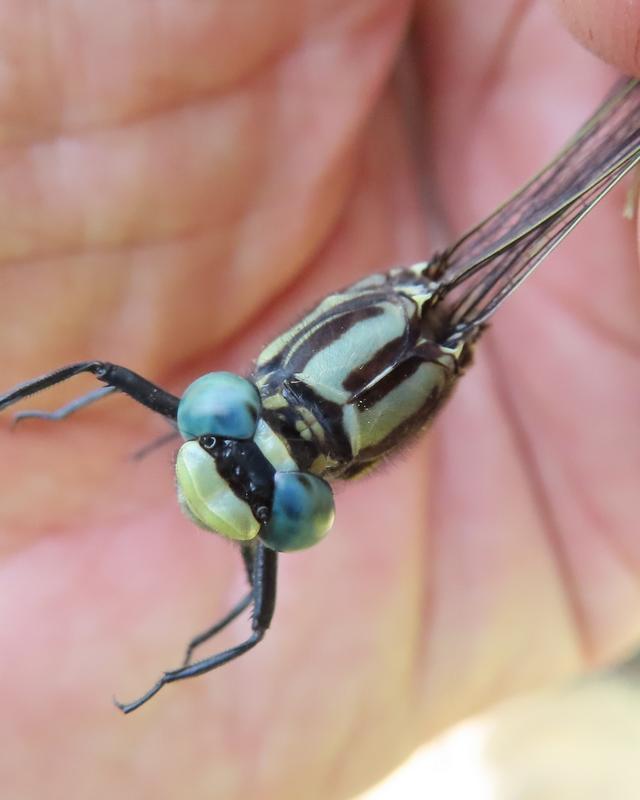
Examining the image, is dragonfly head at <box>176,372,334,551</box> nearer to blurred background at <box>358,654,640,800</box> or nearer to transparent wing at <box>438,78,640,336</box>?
transparent wing at <box>438,78,640,336</box>

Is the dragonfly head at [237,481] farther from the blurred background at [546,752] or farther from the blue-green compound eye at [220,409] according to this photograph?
the blurred background at [546,752]

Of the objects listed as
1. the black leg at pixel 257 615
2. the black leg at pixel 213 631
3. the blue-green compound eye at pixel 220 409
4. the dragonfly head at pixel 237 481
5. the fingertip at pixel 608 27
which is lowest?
the black leg at pixel 257 615

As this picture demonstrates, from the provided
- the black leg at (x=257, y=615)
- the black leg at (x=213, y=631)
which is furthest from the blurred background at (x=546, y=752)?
the black leg at (x=257, y=615)

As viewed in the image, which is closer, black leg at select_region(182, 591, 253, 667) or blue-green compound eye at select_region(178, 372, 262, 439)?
blue-green compound eye at select_region(178, 372, 262, 439)

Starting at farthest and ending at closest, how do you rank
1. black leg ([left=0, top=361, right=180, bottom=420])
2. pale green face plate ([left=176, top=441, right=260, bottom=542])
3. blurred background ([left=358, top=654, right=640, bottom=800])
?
blurred background ([left=358, top=654, right=640, bottom=800]), black leg ([left=0, top=361, right=180, bottom=420]), pale green face plate ([left=176, top=441, right=260, bottom=542])

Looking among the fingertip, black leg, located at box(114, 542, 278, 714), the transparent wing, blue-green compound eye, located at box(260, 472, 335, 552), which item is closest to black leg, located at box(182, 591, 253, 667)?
black leg, located at box(114, 542, 278, 714)

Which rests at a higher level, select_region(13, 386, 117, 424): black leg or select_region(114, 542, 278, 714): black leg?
select_region(13, 386, 117, 424): black leg
